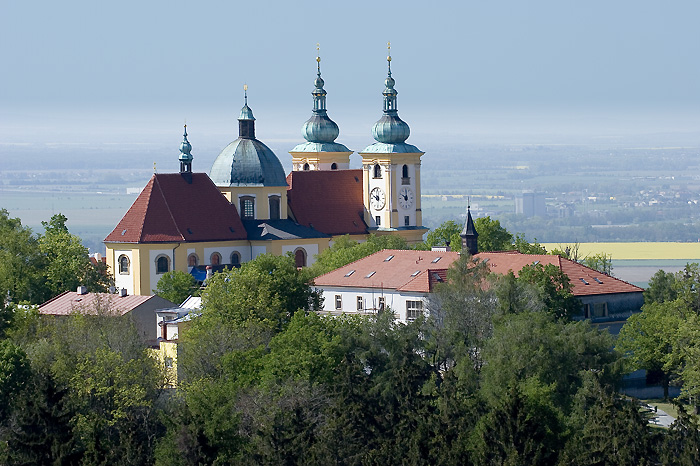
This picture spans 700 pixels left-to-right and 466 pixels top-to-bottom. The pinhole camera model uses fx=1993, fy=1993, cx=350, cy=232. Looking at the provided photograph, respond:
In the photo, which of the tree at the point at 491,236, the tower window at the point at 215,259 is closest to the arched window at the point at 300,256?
the tower window at the point at 215,259

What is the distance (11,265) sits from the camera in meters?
106

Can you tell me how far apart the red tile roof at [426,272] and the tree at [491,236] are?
1979cm

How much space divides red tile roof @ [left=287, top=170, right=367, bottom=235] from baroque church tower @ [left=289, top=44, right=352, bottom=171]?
7.88 meters

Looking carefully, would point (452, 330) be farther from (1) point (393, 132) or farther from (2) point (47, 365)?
(1) point (393, 132)

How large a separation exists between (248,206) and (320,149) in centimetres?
1822

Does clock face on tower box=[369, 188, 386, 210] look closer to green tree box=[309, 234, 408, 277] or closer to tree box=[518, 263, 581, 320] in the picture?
green tree box=[309, 234, 408, 277]

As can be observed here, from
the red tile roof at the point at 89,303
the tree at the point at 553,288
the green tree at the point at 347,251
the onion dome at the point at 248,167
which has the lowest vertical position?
the red tile roof at the point at 89,303

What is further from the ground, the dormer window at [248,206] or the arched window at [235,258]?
the dormer window at [248,206]

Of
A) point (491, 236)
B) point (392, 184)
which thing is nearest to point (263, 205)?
point (392, 184)

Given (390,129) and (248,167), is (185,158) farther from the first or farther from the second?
(390,129)

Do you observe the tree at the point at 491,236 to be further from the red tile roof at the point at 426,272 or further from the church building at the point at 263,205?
the red tile roof at the point at 426,272

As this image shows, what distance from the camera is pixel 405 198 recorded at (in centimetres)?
13225

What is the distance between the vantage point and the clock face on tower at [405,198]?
433 ft

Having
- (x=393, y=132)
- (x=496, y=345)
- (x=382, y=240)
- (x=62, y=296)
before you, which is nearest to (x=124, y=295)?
(x=62, y=296)
